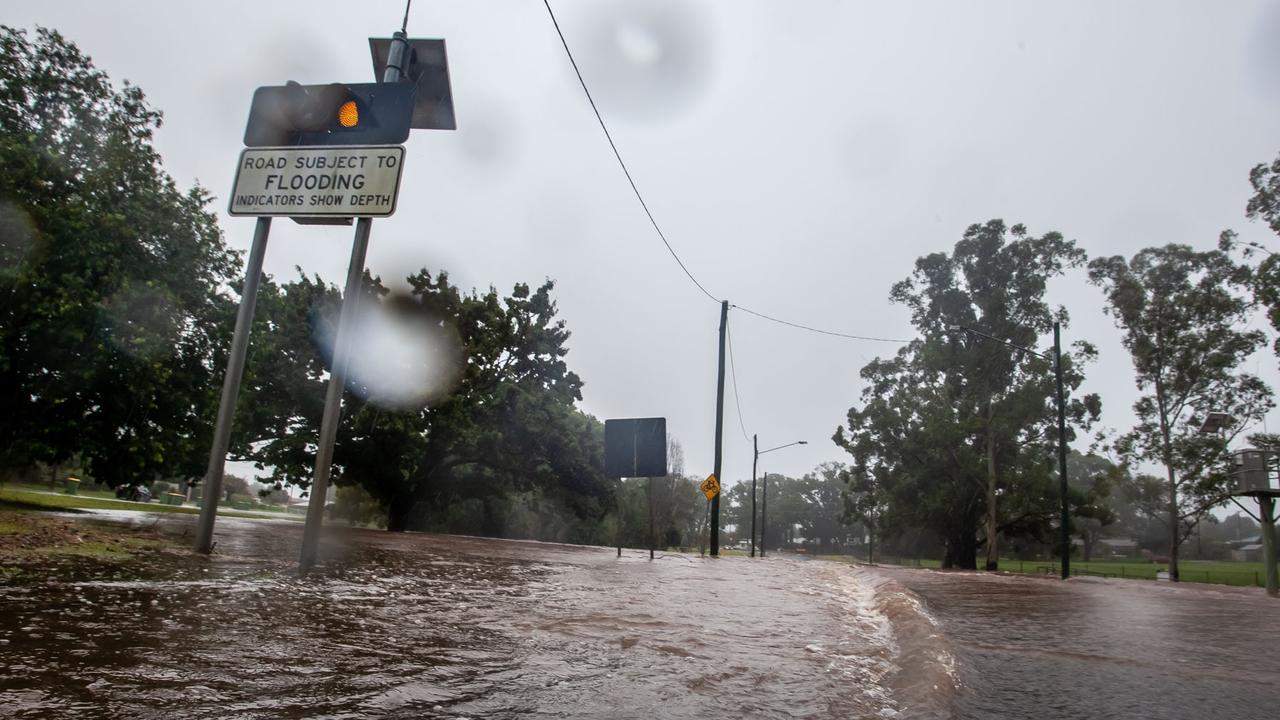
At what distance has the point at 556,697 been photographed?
177 centimetres

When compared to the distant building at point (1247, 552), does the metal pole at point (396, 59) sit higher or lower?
higher

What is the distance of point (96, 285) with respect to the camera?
12.4 metres

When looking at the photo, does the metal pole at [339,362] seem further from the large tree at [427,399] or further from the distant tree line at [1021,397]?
the distant tree line at [1021,397]

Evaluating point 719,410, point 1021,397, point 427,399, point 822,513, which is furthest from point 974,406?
point 822,513

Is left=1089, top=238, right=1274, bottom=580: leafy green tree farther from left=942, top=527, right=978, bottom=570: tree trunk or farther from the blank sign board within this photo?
the blank sign board

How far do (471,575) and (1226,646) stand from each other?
4409 mm

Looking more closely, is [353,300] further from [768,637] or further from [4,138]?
[4,138]

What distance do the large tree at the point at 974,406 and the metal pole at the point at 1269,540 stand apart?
24.2m

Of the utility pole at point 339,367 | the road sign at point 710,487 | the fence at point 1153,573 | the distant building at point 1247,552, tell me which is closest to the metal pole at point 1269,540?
the road sign at point 710,487

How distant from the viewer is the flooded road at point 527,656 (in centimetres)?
155

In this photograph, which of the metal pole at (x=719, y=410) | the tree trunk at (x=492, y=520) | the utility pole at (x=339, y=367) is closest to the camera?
the utility pole at (x=339, y=367)

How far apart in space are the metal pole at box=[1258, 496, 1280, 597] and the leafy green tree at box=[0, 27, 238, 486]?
19.5 m

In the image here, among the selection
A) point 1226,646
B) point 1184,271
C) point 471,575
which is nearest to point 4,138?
point 471,575

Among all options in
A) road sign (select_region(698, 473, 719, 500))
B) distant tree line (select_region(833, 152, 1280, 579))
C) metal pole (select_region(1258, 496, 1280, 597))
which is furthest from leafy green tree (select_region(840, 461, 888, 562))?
metal pole (select_region(1258, 496, 1280, 597))
